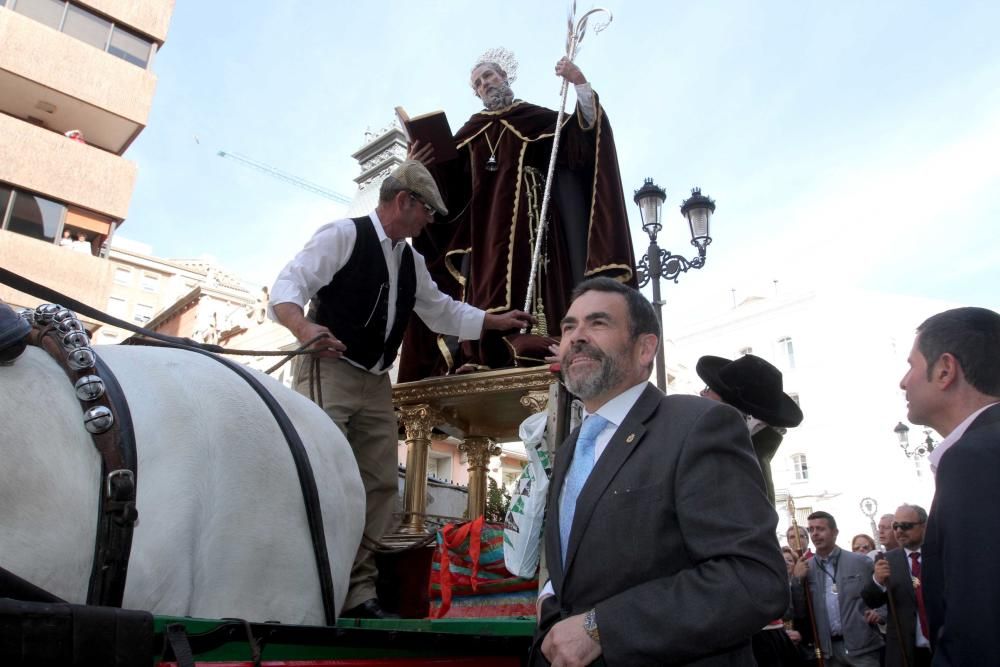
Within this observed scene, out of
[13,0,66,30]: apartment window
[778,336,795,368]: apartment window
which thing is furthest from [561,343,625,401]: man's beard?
[778,336,795,368]: apartment window

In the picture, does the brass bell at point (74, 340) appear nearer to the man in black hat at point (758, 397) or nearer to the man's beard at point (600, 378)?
the man's beard at point (600, 378)

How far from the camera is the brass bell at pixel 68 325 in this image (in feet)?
7.01

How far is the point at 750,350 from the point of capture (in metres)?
35.0

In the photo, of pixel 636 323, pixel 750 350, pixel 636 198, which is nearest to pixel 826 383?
pixel 750 350

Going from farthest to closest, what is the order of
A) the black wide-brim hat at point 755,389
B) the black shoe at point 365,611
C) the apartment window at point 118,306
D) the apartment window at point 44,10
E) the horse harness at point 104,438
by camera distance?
the apartment window at point 118,306 < the apartment window at point 44,10 < the black wide-brim hat at point 755,389 < the black shoe at point 365,611 < the horse harness at point 104,438

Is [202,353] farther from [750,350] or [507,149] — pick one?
[750,350]

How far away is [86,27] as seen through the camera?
52.9 ft

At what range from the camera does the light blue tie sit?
201 centimetres

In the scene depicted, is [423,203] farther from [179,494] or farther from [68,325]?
[179,494]

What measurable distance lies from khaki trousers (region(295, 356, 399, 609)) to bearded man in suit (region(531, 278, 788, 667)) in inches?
57.1

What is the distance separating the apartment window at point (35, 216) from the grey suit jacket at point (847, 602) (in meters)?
14.3

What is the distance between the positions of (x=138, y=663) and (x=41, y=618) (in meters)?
0.19

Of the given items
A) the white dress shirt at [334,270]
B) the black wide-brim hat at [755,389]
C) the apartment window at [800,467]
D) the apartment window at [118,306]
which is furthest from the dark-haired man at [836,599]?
the apartment window at [118,306]

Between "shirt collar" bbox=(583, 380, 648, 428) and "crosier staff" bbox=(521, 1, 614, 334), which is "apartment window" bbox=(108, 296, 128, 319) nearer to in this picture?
"crosier staff" bbox=(521, 1, 614, 334)
